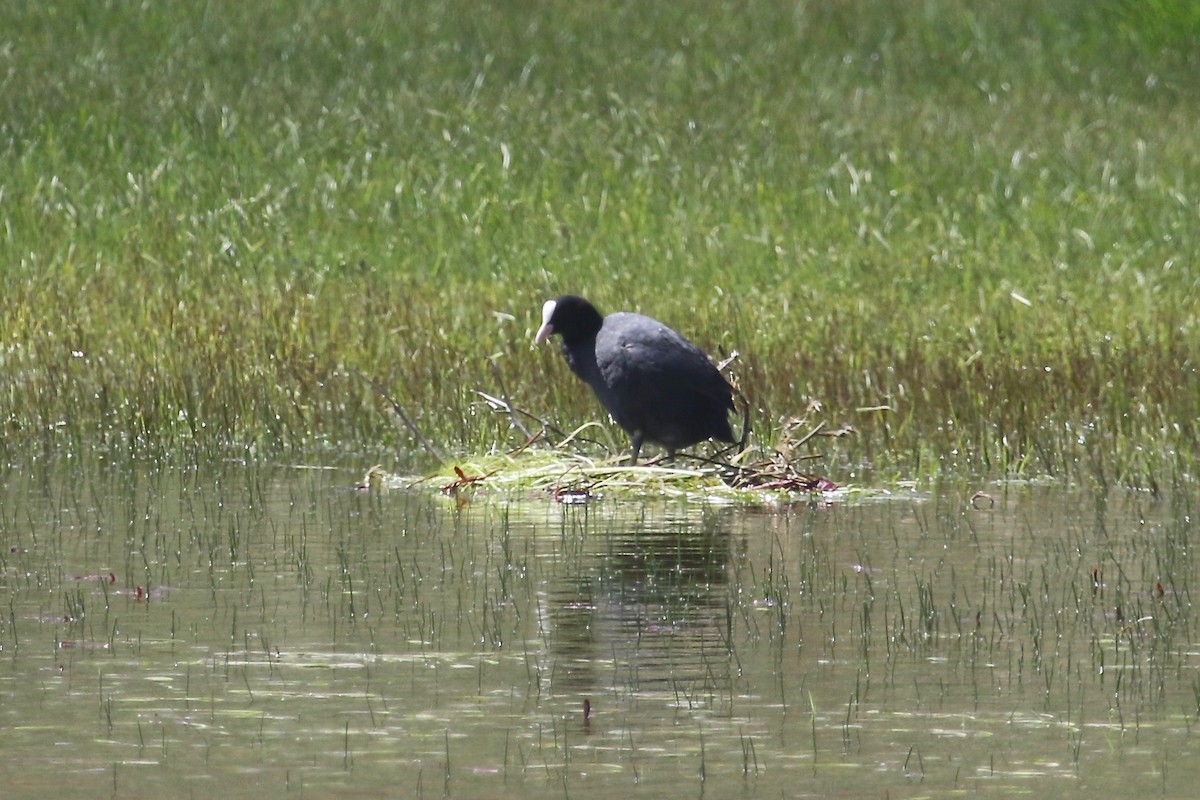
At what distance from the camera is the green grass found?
14.4 meters

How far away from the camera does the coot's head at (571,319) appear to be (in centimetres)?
1306

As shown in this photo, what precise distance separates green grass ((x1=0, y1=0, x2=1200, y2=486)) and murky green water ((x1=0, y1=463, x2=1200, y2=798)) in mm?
2313

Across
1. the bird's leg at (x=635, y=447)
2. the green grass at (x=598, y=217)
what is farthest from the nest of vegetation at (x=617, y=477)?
the green grass at (x=598, y=217)

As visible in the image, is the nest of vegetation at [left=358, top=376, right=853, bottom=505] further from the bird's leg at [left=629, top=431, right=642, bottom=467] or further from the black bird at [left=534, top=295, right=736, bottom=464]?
the black bird at [left=534, top=295, right=736, bottom=464]

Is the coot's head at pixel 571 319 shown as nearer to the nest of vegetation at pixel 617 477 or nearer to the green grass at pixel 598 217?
the nest of vegetation at pixel 617 477

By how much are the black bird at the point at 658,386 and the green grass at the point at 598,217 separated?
0.87m

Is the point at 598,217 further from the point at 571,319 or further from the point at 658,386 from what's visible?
the point at 658,386

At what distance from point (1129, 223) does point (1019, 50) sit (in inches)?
375

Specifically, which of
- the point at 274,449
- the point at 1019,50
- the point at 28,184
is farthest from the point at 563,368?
the point at 1019,50

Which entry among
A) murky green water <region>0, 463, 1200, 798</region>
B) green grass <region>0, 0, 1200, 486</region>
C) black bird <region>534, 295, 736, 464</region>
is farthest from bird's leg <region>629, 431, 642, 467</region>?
green grass <region>0, 0, 1200, 486</region>

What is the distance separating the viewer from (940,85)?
96.3 ft

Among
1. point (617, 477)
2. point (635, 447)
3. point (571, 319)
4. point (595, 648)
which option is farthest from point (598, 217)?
point (595, 648)

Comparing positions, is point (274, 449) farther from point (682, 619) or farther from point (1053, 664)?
point (1053, 664)

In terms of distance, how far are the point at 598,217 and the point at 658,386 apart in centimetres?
1026
